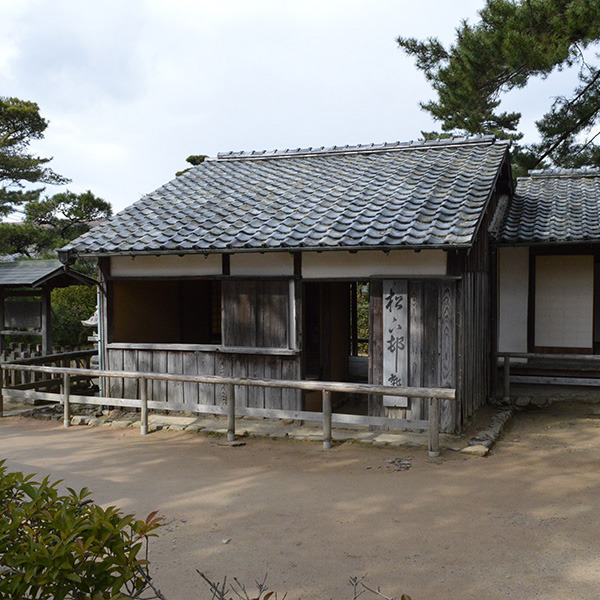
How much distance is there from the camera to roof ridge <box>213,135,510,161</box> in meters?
11.9

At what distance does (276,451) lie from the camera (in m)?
7.87

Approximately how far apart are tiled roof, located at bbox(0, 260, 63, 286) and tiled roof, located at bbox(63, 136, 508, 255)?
152cm

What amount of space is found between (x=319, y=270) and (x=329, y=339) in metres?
2.30

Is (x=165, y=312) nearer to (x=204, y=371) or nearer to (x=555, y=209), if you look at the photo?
(x=204, y=371)

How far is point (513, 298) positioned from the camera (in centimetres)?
1142

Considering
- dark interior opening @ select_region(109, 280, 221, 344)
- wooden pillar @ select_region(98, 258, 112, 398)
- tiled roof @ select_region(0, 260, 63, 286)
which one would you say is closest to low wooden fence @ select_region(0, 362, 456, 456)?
wooden pillar @ select_region(98, 258, 112, 398)

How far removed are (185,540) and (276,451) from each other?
288cm

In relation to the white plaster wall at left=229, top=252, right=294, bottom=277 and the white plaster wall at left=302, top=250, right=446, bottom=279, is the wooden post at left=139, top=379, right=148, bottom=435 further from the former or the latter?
the white plaster wall at left=302, top=250, right=446, bottom=279

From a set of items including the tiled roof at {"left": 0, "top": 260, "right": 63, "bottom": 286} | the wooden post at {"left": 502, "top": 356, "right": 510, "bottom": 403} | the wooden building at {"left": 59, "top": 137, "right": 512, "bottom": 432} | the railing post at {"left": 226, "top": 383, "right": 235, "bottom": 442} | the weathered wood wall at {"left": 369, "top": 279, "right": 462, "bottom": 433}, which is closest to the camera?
the weathered wood wall at {"left": 369, "top": 279, "right": 462, "bottom": 433}

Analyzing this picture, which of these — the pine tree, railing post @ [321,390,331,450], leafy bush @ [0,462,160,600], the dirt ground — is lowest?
the dirt ground

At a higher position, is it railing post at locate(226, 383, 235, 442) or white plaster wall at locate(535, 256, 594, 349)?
white plaster wall at locate(535, 256, 594, 349)

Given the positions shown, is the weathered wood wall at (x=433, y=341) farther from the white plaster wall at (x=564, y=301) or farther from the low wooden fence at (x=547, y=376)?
the white plaster wall at (x=564, y=301)

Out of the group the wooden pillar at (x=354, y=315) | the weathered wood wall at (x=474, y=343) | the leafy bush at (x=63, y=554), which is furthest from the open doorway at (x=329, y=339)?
the leafy bush at (x=63, y=554)

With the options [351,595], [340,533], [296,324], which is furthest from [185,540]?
[296,324]
